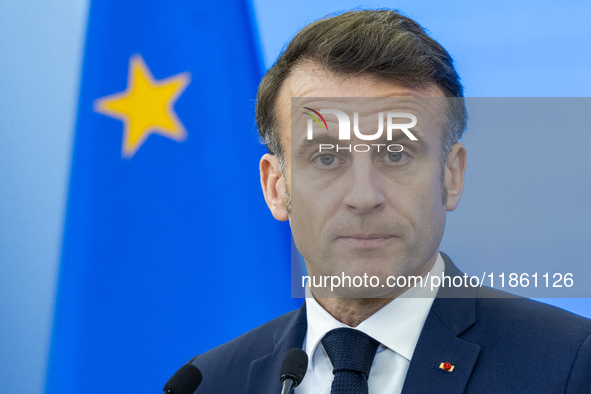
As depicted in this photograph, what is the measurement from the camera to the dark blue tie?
1.54 m

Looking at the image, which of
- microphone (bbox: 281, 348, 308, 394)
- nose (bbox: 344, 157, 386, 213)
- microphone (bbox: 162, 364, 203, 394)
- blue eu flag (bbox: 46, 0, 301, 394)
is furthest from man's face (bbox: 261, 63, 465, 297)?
blue eu flag (bbox: 46, 0, 301, 394)

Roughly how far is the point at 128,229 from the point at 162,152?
38cm

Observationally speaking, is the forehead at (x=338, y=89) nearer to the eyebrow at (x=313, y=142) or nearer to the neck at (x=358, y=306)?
the eyebrow at (x=313, y=142)

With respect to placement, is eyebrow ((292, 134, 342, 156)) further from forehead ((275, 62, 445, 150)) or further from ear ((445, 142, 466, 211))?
ear ((445, 142, 466, 211))

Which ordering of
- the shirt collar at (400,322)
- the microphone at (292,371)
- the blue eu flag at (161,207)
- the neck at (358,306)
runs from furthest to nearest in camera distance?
1. the blue eu flag at (161,207)
2. the neck at (358,306)
3. the shirt collar at (400,322)
4. the microphone at (292,371)

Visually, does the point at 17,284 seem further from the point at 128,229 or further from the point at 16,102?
the point at 16,102

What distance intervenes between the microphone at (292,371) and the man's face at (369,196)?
316 mm

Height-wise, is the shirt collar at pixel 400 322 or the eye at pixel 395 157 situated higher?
the eye at pixel 395 157

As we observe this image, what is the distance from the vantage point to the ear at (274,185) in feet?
6.35

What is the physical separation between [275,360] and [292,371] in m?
0.46

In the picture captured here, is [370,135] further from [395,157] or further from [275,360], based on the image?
[275,360]

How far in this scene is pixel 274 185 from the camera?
78.0 inches

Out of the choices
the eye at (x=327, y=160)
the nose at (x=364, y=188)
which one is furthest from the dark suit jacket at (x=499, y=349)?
the eye at (x=327, y=160)

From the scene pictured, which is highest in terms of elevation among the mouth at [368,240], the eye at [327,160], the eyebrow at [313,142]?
the eyebrow at [313,142]
